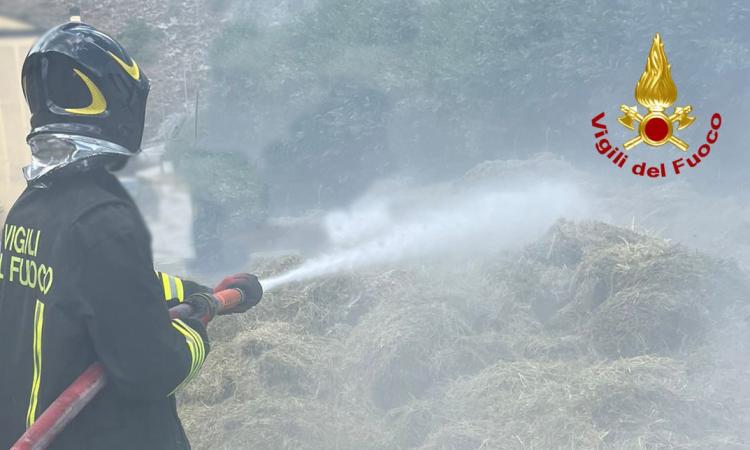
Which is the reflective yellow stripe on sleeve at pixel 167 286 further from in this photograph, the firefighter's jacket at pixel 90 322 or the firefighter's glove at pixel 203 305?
the firefighter's jacket at pixel 90 322

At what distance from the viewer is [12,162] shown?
7.57 m

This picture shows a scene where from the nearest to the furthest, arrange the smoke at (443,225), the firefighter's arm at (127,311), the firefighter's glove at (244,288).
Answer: the firefighter's arm at (127,311)
the firefighter's glove at (244,288)
the smoke at (443,225)

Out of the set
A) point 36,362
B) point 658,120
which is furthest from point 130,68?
point 658,120

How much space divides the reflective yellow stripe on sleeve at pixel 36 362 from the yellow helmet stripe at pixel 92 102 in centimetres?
48

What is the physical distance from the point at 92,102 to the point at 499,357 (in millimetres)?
3937

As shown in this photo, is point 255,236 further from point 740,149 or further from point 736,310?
point 740,149

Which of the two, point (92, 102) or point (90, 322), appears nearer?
point (90, 322)

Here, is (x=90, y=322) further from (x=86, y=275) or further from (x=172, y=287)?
(x=172, y=287)

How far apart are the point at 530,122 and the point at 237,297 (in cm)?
942

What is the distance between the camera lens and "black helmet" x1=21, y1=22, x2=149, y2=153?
186 cm

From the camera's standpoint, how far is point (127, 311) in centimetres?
172

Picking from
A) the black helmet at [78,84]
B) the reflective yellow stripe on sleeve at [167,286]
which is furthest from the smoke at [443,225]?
the black helmet at [78,84]

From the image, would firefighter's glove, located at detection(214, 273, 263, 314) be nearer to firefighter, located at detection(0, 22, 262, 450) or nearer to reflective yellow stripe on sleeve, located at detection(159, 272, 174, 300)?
reflective yellow stripe on sleeve, located at detection(159, 272, 174, 300)

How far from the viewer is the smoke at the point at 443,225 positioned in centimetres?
711
